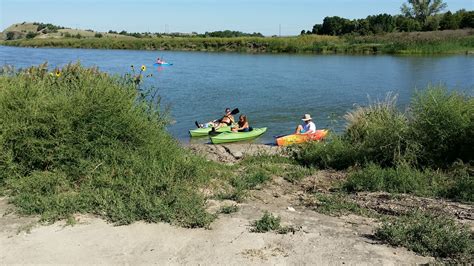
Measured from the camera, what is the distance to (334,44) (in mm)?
64500

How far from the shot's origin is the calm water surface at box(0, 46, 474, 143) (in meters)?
22.0

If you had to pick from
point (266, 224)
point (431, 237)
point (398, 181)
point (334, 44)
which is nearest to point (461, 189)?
point (398, 181)

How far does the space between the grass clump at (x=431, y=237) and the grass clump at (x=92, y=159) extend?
77.5 inches

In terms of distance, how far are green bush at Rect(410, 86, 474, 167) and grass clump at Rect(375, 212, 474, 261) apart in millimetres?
3808

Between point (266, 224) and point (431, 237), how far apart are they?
166cm

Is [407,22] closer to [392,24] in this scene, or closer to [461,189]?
[392,24]

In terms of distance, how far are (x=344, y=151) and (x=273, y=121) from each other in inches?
445

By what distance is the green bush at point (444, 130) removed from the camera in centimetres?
881

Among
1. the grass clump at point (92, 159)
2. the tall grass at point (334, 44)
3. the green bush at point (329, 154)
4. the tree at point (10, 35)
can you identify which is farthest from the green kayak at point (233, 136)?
the tree at point (10, 35)

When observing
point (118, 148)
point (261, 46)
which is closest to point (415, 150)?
point (118, 148)

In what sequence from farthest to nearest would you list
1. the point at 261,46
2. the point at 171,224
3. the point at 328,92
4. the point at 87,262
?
the point at 261,46, the point at 328,92, the point at 171,224, the point at 87,262

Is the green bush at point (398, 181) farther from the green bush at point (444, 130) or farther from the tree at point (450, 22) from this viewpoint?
the tree at point (450, 22)

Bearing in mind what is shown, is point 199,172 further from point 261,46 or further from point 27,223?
point 261,46

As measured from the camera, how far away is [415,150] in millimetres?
8922
